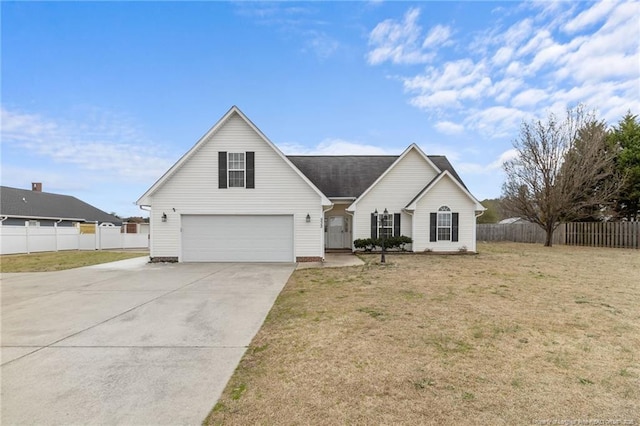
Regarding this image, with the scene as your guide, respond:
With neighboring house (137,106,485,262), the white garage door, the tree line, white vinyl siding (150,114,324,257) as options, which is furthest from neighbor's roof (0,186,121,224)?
the tree line

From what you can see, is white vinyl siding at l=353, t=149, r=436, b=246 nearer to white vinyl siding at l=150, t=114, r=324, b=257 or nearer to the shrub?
the shrub

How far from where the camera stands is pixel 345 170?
2078 centimetres

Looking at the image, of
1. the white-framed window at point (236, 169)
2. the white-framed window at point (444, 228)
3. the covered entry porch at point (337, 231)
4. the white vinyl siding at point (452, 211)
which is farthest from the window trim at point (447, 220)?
the white-framed window at point (236, 169)

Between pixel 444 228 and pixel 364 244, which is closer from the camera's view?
pixel 444 228

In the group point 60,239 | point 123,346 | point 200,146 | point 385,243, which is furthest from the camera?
point 60,239

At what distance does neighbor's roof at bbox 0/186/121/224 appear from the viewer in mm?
26484

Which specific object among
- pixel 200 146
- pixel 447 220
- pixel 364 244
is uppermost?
pixel 200 146

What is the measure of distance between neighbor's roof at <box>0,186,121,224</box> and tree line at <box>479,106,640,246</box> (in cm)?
3985

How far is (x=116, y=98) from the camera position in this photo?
16203 millimetres

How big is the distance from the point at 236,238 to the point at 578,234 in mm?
25945

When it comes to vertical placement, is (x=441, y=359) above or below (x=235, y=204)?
below

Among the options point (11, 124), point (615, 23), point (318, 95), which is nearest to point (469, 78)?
point (615, 23)

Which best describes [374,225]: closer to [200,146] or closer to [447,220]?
[447,220]

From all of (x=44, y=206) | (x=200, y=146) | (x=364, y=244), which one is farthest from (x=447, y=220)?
(x=44, y=206)
